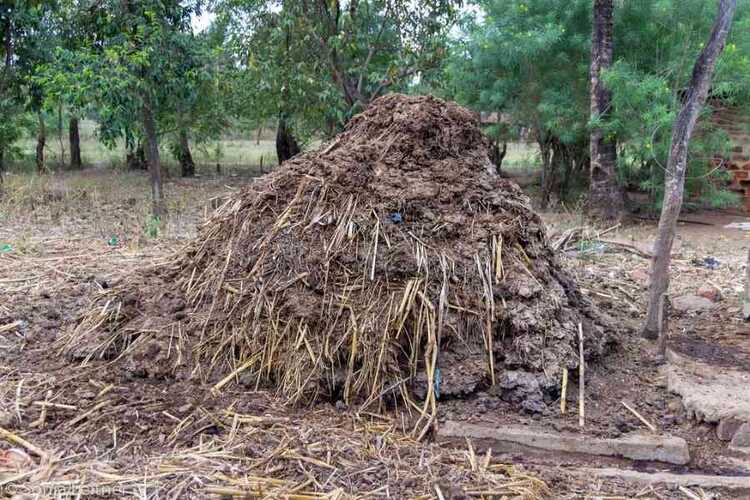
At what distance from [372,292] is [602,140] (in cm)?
769

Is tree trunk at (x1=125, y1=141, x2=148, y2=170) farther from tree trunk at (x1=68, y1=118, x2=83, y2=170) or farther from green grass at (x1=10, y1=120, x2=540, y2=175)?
tree trunk at (x1=68, y1=118, x2=83, y2=170)

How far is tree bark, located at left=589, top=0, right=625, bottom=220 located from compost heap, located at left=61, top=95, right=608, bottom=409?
19.9 ft

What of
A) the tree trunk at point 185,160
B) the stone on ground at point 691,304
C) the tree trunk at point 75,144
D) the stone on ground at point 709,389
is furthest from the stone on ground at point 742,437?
the tree trunk at point 75,144

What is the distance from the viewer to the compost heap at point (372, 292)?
3.93 meters

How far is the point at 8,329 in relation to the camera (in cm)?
487

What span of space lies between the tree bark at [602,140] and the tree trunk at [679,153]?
5.52m

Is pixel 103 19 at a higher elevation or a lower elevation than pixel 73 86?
higher

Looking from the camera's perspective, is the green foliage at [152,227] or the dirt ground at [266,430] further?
the green foliage at [152,227]

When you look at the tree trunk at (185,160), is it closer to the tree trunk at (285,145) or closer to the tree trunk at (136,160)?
the tree trunk at (136,160)

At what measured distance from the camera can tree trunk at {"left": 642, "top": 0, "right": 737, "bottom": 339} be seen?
4.37 metres

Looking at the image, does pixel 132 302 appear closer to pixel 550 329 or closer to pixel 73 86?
pixel 550 329

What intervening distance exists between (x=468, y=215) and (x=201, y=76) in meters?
6.07

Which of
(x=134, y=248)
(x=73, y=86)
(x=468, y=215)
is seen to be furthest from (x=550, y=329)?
(x=73, y=86)

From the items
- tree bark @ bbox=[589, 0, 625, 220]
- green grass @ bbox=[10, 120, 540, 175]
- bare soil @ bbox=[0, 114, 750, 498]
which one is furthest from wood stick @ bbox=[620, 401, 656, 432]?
green grass @ bbox=[10, 120, 540, 175]
